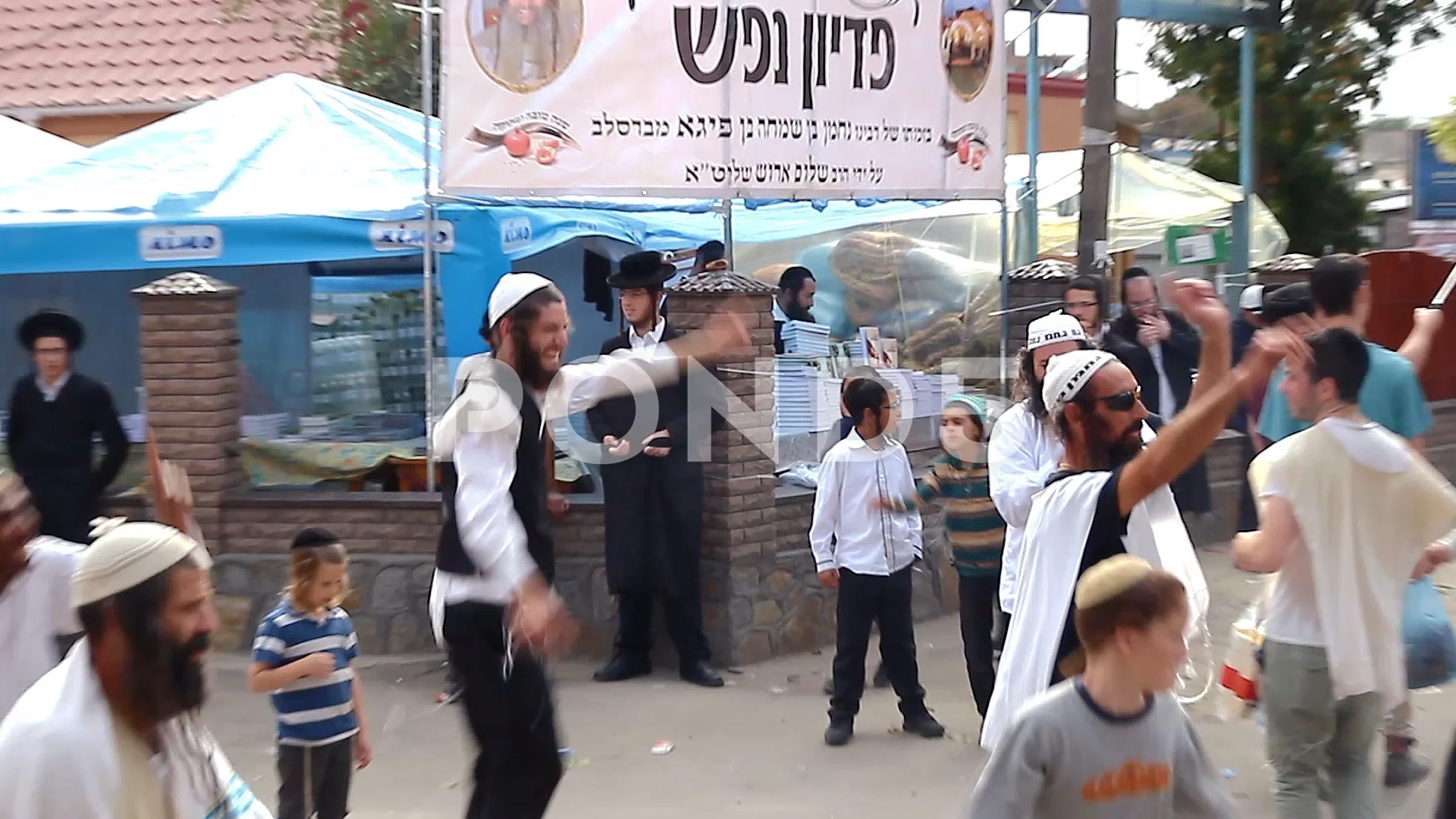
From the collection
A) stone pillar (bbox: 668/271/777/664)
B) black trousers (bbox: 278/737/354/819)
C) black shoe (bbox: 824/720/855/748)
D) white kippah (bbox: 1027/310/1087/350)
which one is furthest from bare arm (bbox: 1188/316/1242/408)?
A: stone pillar (bbox: 668/271/777/664)

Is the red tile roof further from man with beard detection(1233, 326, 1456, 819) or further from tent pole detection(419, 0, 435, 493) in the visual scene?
man with beard detection(1233, 326, 1456, 819)

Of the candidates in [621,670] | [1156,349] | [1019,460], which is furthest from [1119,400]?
[1156,349]

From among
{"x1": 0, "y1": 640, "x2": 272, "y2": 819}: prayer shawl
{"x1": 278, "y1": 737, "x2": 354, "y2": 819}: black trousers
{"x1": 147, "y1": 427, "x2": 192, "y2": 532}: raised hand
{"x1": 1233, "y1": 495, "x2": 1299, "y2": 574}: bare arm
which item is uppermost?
{"x1": 147, "y1": 427, "x2": 192, "y2": 532}: raised hand

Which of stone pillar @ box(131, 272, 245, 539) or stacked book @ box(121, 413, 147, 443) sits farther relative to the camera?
stacked book @ box(121, 413, 147, 443)

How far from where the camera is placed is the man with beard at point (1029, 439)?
5105 mm

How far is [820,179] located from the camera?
A: 29.8ft

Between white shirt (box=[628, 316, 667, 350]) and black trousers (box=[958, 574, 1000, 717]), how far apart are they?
2068mm

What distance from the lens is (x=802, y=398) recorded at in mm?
8773

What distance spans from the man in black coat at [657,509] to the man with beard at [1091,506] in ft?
13.6

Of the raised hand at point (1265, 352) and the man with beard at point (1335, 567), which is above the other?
the raised hand at point (1265, 352)

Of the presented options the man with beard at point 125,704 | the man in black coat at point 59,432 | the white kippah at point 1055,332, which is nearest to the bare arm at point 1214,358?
the white kippah at point 1055,332

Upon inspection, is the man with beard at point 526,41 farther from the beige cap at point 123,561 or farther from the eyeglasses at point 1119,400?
the beige cap at point 123,561

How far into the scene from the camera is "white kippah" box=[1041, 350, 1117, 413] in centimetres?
361

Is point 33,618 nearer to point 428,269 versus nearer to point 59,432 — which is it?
point 59,432
